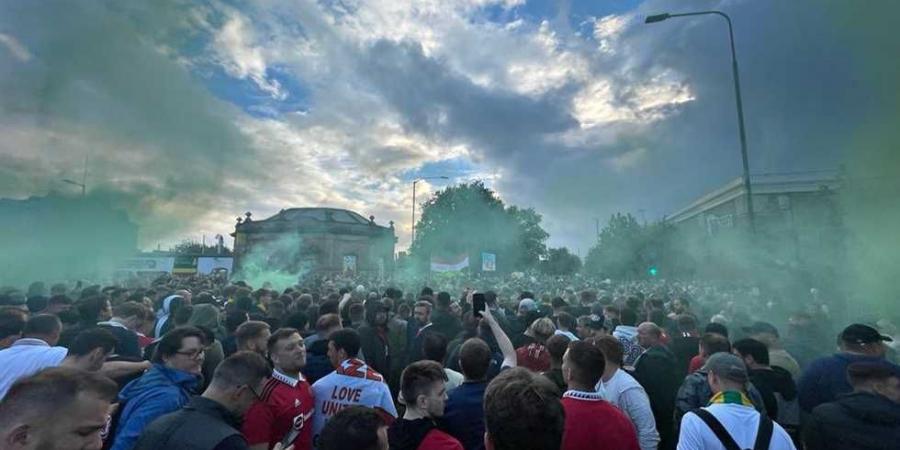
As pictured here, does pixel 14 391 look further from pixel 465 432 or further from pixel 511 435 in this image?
pixel 465 432

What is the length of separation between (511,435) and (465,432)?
1419 millimetres

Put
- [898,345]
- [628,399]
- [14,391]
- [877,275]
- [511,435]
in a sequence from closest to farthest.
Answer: [14,391]
[511,435]
[628,399]
[898,345]
[877,275]

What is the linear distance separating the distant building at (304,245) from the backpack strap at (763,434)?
48174 mm

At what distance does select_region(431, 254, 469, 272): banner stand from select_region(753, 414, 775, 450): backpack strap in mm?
21177

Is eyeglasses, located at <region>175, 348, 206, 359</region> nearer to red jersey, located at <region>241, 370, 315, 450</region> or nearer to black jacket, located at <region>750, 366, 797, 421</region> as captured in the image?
red jersey, located at <region>241, 370, 315, 450</region>

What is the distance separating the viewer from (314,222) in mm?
54688

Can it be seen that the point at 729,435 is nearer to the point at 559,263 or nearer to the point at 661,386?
the point at 661,386

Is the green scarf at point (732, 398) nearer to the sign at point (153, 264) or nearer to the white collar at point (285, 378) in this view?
the white collar at point (285, 378)

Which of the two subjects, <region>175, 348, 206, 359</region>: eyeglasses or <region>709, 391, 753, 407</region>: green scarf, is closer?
<region>709, 391, 753, 407</region>: green scarf

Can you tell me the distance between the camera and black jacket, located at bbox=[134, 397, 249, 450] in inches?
83.0

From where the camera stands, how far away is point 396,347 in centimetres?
692

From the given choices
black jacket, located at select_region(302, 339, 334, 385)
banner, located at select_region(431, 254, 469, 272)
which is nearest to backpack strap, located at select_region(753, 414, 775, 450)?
black jacket, located at select_region(302, 339, 334, 385)

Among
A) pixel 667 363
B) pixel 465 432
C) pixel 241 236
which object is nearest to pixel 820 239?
pixel 667 363

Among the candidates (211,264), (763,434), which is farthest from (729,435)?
(211,264)
